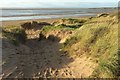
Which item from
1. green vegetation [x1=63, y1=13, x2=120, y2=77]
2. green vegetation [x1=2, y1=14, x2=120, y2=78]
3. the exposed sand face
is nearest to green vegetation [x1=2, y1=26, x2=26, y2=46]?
green vegetation [x1=2, y1=14, x2=120, y2=78]

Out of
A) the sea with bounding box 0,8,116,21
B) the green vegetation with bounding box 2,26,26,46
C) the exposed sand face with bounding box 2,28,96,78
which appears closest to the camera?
the exposed sand face with bounding box 2,28,96,78

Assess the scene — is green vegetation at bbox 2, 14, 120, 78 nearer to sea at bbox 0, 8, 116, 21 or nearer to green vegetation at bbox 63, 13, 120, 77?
green vegetation at bbox 63, 13, 120, 77

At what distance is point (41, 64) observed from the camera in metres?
13.1

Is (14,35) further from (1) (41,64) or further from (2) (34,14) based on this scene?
(2) (34,14)

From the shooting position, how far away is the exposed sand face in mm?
11688

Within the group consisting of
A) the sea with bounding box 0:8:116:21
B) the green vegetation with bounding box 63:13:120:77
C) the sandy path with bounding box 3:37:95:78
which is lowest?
the sandy path with bounding box 3:37:95:78

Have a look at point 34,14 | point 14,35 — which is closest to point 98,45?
point 14,35

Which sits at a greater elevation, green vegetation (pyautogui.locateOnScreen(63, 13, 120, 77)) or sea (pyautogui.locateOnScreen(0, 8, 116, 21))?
sea (pyautogui.locateOnScreen(0, 8, 116, 21))

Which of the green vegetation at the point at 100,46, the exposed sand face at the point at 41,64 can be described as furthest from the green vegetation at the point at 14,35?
the green vegetation at the point at 100,46

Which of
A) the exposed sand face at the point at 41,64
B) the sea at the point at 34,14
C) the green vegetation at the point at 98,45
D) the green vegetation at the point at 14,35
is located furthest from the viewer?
the sea at the point at 34,14

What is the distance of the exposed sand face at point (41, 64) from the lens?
11.7m

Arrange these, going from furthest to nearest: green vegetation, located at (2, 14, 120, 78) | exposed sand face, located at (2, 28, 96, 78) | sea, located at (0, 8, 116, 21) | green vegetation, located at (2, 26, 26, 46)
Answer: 1. sea, located at (0, 8, 116, 21)
2. green vegetation, located at (2, 26, 26, 46)
3. exposed sand face, located at (2, 28, 96, 78)
4. green vegetation, located at (2, 14, 120, 78)

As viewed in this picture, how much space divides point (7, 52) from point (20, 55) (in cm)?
71

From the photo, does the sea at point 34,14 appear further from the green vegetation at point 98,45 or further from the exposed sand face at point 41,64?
the exposed sand face at point 41,64
